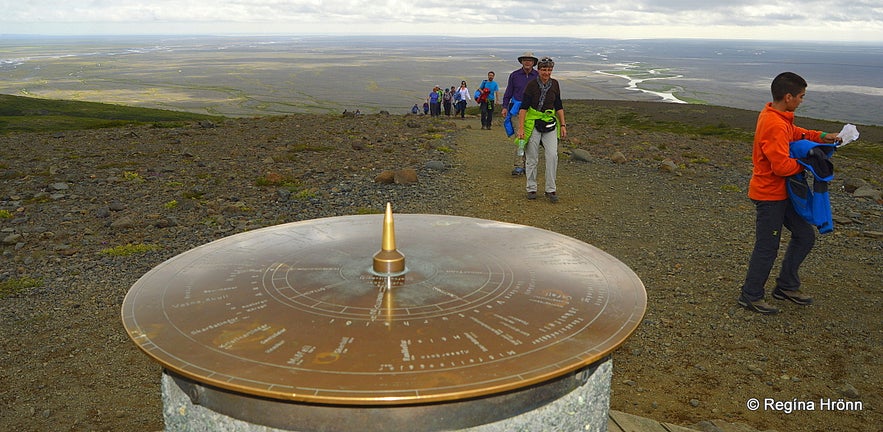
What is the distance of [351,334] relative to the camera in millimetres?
2893

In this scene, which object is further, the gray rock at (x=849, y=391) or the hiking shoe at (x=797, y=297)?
the hiking shoe at (x=797, y=297)

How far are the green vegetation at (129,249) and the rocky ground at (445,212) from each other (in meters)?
0.04

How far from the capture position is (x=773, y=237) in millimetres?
6062

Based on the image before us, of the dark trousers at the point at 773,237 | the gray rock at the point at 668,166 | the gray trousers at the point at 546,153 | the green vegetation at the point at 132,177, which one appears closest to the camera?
the dark trousers at the point at 773,237

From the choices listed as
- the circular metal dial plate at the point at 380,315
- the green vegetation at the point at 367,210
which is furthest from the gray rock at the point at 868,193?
the circular metal dial plate at the point at 380,315

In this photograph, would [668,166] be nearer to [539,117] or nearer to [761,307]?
[539,117]

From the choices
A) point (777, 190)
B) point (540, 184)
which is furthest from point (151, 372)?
point (540, 184)

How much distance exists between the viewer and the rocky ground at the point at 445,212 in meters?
5.57

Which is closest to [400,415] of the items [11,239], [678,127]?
[11,239]

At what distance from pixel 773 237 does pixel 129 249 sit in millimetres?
8223

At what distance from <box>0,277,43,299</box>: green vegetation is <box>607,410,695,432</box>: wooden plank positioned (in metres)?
7.15

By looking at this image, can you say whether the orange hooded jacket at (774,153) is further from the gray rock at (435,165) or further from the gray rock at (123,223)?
the gray rock at (123,223)

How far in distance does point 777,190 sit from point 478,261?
3538 millimetres

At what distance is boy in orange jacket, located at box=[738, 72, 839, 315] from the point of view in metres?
5.56
